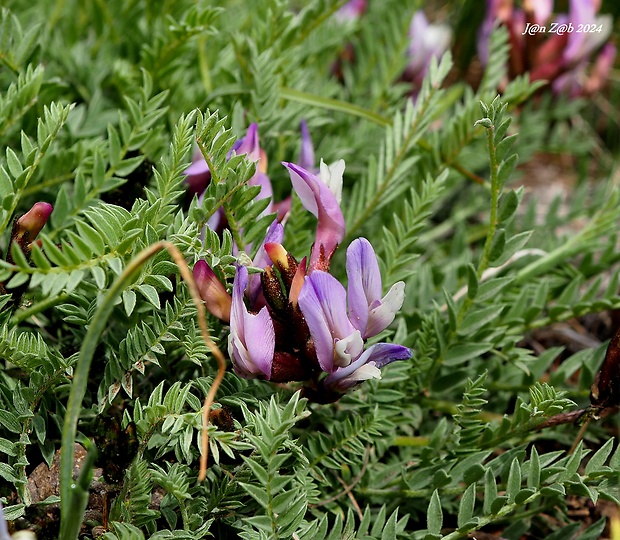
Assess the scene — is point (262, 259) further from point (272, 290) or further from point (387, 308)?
point (387, 308)

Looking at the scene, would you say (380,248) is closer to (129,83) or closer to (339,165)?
(339,165)

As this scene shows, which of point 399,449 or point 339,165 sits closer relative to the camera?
point 339,165

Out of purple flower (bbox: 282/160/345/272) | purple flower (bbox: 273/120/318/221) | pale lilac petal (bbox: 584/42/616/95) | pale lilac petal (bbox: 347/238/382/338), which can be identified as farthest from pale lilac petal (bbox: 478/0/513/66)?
pale lilac petal (bbox: 347/238/382/338)

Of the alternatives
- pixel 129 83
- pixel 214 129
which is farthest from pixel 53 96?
pixel 214 129

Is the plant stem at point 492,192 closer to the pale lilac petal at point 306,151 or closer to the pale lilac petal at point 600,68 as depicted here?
the pale lilac petal at point 306,151

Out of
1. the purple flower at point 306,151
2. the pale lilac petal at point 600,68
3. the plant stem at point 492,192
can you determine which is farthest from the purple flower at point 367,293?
the pale lilac petal at point 600,68

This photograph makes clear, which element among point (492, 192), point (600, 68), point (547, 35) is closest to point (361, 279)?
point (492, 192)

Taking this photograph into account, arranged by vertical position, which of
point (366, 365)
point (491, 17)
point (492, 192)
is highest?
point (491, 17)
